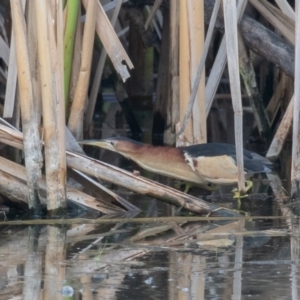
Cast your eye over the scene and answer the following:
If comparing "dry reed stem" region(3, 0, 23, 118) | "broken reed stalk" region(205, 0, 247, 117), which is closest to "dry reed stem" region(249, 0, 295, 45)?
"broken reed stalk" region(205, 0, 247, 117)

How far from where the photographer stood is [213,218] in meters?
3.83

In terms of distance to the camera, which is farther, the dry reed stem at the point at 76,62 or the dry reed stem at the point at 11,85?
the dry reed stem at the point at 76,62

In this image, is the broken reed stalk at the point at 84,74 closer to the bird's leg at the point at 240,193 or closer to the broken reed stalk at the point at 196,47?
the broken reed stalk at the point at 196,47

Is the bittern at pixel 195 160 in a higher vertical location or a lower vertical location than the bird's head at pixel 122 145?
lower

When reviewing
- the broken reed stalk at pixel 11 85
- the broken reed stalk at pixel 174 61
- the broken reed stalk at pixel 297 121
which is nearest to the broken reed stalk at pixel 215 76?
the broken reed stalk at pixel 174 61

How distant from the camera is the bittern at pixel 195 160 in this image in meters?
4.34

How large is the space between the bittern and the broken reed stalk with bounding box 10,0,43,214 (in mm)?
766

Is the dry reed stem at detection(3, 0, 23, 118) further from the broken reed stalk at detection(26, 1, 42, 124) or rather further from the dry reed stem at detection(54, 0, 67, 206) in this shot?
the dry reed stem at detection(54, 0, 67, 206)

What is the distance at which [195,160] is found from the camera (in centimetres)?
438

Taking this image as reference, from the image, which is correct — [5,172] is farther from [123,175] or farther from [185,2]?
[185,2]

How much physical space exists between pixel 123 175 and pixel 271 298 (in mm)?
1631

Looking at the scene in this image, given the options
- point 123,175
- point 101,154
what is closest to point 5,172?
point 123,175

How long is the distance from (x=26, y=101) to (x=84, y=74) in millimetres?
874

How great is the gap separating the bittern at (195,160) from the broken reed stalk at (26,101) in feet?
2.51
